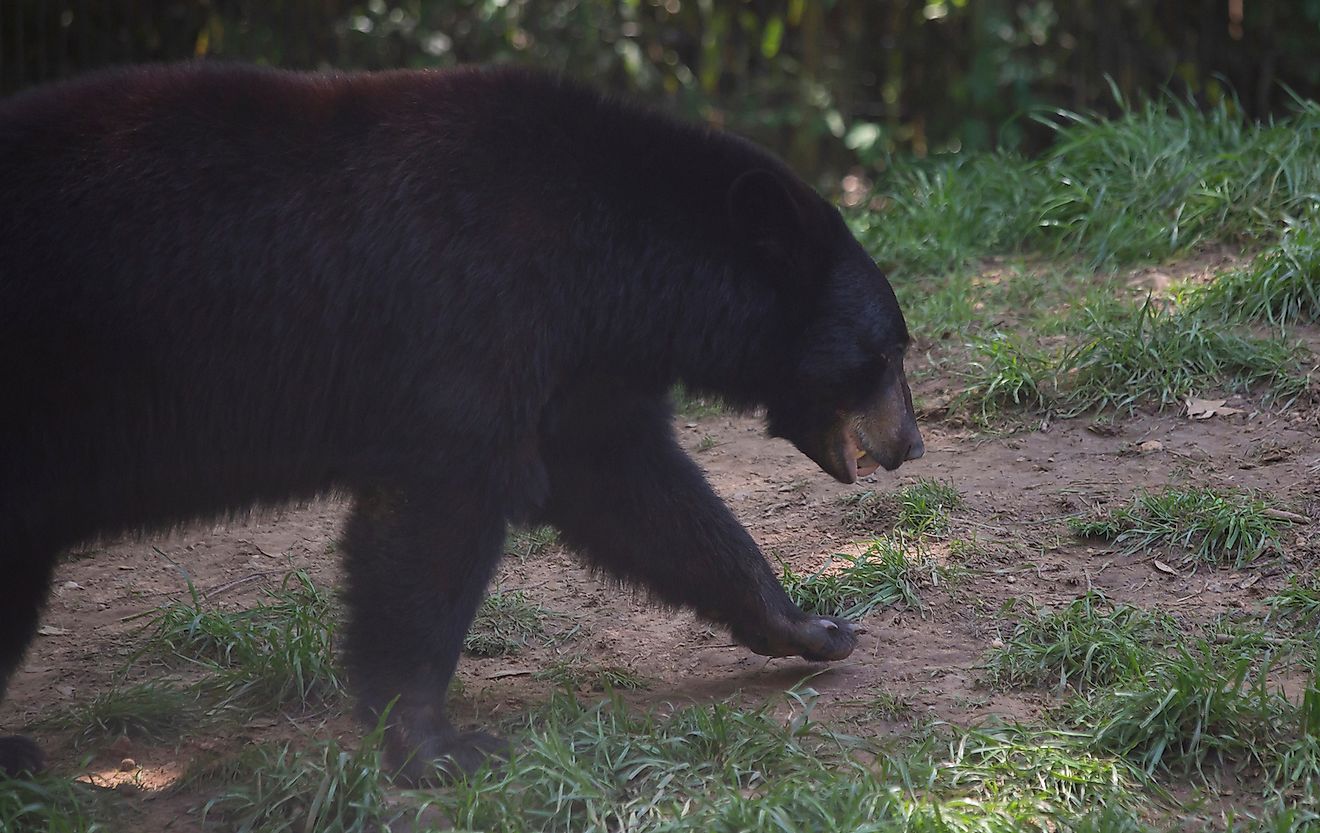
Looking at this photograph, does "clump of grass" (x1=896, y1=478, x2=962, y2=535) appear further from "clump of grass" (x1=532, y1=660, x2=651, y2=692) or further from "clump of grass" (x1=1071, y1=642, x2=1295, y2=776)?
"clump of grass" (x1=1071, y1=642, x2=1295, y2=776)

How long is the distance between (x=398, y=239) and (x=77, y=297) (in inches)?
29.4

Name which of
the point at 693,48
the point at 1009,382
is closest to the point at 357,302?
the point at 1009,382

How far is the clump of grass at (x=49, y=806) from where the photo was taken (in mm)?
3139

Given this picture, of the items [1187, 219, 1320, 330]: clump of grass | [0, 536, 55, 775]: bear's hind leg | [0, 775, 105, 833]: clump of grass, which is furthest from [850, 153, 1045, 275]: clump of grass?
[0, 775, 105, 833]: clump of grass

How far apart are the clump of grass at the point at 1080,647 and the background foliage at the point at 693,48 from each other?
506 cm

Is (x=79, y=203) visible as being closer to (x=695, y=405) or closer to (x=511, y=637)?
(x=511, y=637)

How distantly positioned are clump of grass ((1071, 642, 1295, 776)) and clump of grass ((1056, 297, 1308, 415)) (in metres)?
1.95

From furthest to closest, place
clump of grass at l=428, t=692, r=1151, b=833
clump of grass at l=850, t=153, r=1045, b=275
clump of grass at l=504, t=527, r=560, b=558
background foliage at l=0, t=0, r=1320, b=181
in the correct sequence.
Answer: background foliage at l=0, t=0, r=1320, b=181
clump of grass at l=850, t=153, r=1045, b=275
clump of grass at l=504, t=527, r=560, b=558
clump of grass at l=428, t=692, r=1151, b=833

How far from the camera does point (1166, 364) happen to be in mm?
5219

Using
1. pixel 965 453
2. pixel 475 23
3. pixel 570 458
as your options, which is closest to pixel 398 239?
pixel 570 458

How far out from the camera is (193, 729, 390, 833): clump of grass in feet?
10.3

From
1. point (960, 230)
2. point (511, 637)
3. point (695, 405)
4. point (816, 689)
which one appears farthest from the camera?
point (960, 230)

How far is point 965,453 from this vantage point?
514 cm

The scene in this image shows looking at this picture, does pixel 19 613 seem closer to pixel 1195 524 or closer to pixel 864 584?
pixel 864 584
